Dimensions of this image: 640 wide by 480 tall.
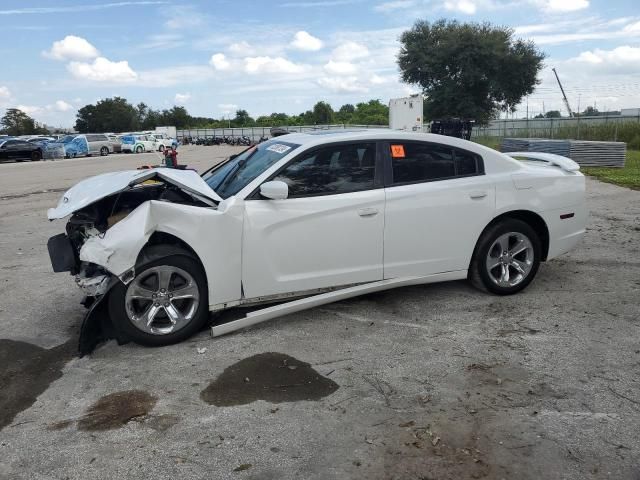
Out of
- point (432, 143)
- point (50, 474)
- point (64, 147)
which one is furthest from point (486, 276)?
point (64, 147)

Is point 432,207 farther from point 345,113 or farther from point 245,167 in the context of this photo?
point 345,113

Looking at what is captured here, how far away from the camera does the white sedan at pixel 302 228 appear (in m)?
4.16

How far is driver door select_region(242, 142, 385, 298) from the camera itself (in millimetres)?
4348

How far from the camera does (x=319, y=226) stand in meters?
4.46

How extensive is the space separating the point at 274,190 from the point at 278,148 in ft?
2.66

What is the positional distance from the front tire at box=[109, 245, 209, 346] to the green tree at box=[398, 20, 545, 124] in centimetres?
4264

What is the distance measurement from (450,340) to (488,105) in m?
44.6

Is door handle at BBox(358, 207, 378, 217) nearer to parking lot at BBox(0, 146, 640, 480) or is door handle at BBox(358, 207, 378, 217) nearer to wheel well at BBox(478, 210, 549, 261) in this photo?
parking lot at BBox(0, 146, 640, 480)

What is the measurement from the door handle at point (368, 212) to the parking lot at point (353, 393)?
917 millimetres

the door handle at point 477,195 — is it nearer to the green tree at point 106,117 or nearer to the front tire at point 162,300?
the front tire at point 162,300

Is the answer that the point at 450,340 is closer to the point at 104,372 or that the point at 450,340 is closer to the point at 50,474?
the point at 104,372

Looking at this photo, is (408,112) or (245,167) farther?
(408,112)

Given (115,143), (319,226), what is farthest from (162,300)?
(115,143)

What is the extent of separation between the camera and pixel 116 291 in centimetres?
405
